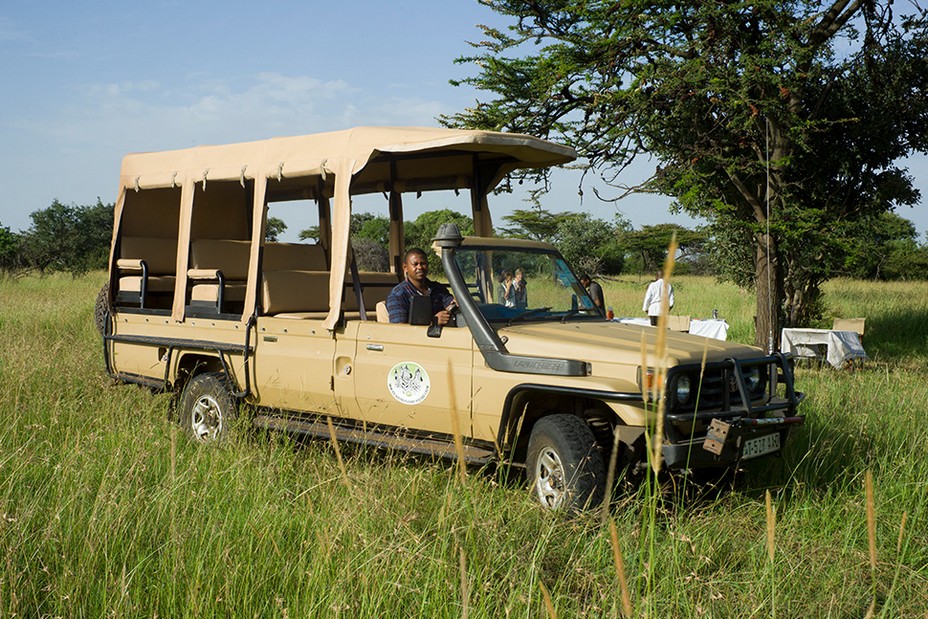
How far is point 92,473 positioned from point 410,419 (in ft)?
6.38

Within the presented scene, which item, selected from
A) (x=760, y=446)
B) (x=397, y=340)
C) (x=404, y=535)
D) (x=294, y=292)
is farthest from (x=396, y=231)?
(x=404, y=535)

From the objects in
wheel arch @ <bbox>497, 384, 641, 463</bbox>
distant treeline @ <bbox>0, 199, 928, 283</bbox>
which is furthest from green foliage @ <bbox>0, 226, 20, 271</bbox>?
wheel arch @ <bbox>497, 384, 641, 463</bbox>

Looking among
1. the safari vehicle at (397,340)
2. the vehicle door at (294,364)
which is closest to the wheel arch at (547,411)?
the safari vehicle at (397,340)

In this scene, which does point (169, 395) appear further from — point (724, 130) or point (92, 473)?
point (724, 130)

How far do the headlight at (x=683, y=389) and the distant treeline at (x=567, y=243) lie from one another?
10738mm

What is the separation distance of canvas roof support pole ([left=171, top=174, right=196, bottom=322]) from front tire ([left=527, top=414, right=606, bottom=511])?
3.71 metres

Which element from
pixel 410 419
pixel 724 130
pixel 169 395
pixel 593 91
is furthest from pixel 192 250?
pixel 724 130

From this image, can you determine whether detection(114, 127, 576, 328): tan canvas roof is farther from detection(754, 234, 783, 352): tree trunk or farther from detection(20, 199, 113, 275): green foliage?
detection(20, 199, 113, 275): green foliage

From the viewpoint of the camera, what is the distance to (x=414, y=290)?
6516 millimetres

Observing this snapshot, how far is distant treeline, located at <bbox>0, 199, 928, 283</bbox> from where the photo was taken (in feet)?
69.8

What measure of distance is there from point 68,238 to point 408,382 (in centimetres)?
3981

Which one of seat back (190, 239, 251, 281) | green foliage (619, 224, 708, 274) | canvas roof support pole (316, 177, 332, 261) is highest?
green foliage (619, 224, 708, 274)

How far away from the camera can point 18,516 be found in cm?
409

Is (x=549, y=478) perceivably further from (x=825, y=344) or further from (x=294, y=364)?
(x=825, y=344)
